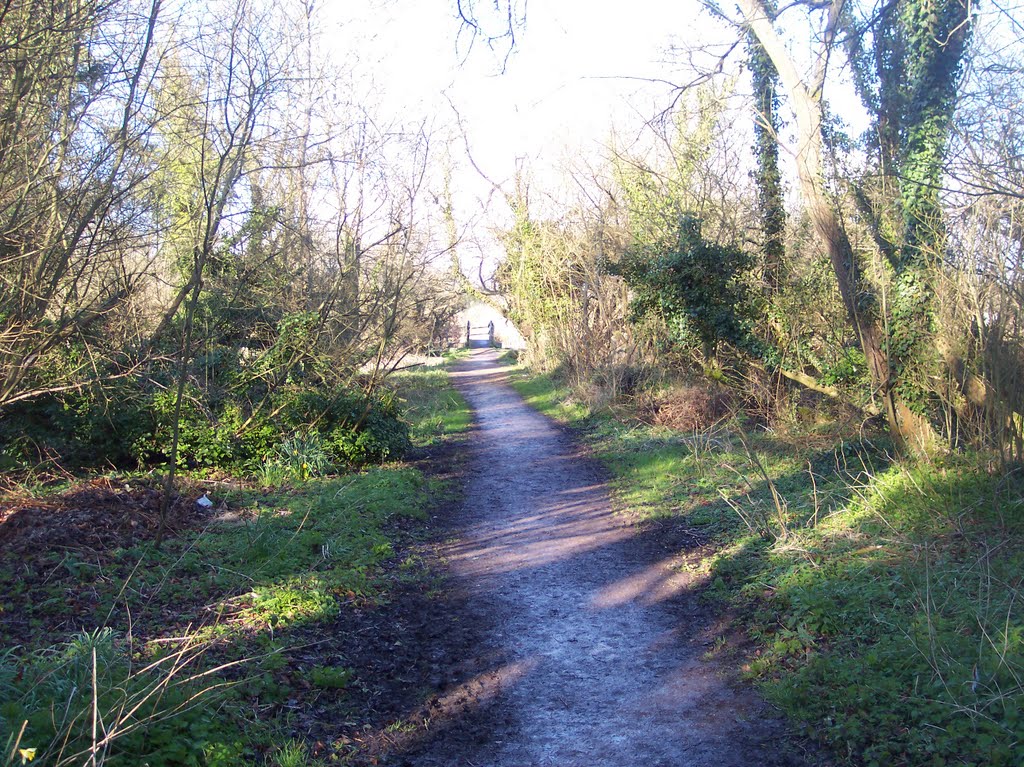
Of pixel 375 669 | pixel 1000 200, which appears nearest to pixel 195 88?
pixel 375 669

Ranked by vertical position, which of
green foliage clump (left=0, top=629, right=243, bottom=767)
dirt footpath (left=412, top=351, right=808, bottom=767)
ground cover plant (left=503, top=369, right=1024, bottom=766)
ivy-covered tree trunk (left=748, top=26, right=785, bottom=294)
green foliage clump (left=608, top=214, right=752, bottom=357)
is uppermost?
ivy-covered tree trunk (left=748, top=26, right=785, bottom=294)

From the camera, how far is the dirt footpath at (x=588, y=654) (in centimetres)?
449

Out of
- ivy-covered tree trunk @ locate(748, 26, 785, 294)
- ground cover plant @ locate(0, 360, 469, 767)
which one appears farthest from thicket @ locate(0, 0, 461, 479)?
ivy-covered tree trunk @ locate(748, 26, 785, 294)

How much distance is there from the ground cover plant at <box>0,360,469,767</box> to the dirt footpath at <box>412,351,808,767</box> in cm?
86

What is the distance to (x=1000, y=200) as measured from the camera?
8469 mm

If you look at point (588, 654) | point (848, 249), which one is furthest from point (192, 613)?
point (848, 249)

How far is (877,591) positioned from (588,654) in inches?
89.9

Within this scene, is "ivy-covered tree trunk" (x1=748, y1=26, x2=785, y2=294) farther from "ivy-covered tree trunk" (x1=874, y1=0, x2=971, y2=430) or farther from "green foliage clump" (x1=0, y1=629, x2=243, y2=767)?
"green foliage clump" (x1=0, y1=629, x2=243, y2=767)

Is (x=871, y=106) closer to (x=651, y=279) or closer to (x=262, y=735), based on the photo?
(x=651, y=279)

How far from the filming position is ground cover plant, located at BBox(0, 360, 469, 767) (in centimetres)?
383

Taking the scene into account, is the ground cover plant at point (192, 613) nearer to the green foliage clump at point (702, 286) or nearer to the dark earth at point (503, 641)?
the dark earth at point (503, 641)

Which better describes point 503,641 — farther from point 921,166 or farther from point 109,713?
point 921,166

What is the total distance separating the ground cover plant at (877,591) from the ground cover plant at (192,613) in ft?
9.50

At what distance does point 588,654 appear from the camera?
5.83 meters
